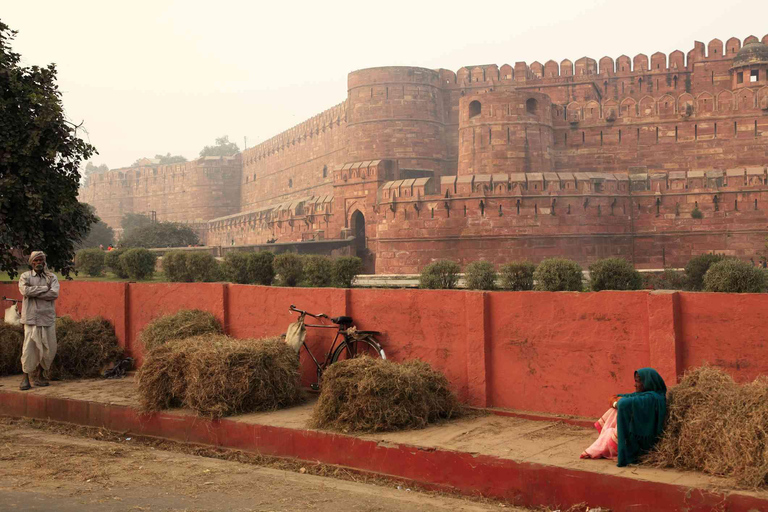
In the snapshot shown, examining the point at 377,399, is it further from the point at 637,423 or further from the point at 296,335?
the point at 637,423

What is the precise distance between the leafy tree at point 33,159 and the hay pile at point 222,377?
8.42 ft

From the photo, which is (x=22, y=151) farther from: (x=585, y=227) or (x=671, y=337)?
(x=585, y=227)

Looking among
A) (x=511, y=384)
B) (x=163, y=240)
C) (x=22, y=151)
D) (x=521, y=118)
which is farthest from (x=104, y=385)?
(x=163, y=240)

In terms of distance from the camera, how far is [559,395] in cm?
575

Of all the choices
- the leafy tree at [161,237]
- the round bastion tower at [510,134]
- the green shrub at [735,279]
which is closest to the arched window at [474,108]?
the round bastion tower at [510,134]

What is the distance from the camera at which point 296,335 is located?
693 cm

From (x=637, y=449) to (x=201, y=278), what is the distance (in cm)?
1802

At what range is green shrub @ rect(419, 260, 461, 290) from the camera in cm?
1934

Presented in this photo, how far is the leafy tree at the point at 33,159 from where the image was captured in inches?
319

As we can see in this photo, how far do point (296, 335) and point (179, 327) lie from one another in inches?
60.1

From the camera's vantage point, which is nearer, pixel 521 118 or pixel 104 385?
pixel 104 385

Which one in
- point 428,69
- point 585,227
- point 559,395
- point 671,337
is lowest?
point 559,395

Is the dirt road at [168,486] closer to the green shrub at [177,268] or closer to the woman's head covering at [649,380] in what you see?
the woman's head covering at [649,380]

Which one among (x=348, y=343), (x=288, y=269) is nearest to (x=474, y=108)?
(x=288, y=269)
